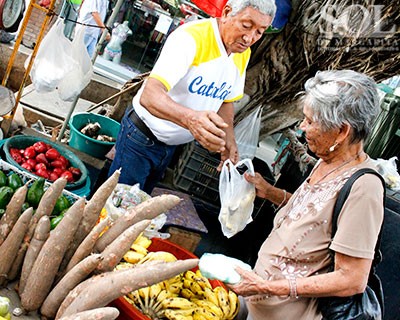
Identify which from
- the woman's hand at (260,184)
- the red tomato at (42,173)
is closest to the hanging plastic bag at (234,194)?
the woman's hand at (260,184)

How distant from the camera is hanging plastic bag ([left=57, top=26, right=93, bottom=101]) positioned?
3.82 m

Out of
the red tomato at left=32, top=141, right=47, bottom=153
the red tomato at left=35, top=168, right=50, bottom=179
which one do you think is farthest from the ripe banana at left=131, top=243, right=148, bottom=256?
the red tomato at left=32, top=141, right=47, bottom=153

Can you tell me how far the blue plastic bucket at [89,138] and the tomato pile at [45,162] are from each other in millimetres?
884

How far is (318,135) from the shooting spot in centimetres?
193

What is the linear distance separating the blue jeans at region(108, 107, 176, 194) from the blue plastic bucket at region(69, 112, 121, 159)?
5.69ft

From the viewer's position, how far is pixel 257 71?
14.8 feet

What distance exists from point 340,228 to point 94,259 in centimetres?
103

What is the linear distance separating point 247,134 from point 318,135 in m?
2.40

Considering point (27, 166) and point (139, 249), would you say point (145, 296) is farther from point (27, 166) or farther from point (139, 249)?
point (27, 166)

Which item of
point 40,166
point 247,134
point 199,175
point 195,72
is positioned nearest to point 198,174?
point 199,175

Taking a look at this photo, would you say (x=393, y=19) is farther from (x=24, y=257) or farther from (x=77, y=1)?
(x=77, y=1)

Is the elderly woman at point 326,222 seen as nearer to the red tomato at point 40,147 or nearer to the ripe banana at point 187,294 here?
the ripe banana at point 187,294

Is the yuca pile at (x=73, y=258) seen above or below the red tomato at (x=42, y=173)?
above

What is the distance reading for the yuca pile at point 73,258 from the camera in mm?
1466
